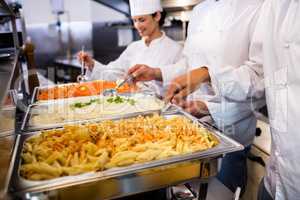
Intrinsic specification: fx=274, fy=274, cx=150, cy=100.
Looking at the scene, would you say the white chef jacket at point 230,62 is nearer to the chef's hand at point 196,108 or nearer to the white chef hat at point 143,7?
the chef's hand at point 196,108

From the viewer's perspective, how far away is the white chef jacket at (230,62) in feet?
4.01

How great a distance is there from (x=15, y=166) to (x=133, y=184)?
14.2 inches

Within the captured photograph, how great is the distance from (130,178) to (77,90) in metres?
1.15

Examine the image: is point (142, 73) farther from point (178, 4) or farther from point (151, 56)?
point (178, 4)

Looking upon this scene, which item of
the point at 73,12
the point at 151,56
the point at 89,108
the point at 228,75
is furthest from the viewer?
the point at 73,12

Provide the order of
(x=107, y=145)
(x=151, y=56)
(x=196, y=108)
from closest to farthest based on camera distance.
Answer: (x=107, y=145), (x=196, y=108), (x=151, y=56)

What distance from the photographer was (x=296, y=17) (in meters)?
0.95

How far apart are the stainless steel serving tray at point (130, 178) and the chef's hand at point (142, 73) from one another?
0.68 meters

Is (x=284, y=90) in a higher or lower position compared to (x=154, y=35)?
lower

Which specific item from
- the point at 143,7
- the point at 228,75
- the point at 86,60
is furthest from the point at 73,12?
the point at 228,75

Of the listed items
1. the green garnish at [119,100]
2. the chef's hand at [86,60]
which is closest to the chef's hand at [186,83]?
the green garnish at [119,100]

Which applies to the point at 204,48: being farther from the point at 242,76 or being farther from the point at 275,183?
the point at 275,183

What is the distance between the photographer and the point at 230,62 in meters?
1.41

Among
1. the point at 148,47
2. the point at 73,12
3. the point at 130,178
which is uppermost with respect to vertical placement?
the point at 73,12
